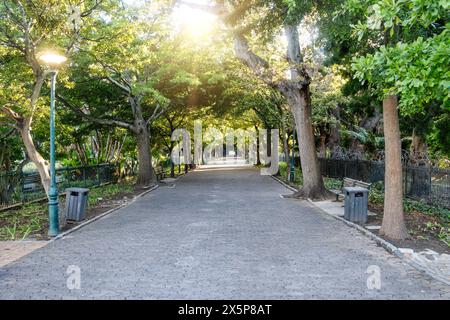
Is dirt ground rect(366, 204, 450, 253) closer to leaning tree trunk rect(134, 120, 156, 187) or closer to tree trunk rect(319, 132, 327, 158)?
leaning tree trunk rect(134, 120, 156, 187)

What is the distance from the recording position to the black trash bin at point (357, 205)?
11.5 metres

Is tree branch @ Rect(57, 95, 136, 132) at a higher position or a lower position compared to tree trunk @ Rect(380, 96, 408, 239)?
higher

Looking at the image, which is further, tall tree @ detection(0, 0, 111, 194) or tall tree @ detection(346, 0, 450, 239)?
tall tree @ detection(0, 0, 111, 194)

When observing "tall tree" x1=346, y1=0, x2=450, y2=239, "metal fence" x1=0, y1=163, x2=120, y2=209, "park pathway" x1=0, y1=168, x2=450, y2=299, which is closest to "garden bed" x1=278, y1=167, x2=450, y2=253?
"park pathway" x1=0, y1=168, x2=450, y2=299

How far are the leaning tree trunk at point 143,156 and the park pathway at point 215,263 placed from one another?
11.0 meters

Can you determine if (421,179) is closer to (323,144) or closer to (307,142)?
(307,142)

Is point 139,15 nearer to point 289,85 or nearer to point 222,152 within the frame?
point 289,85

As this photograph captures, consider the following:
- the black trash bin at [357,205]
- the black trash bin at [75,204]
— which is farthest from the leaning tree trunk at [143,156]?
the black trash bin at [357,205]

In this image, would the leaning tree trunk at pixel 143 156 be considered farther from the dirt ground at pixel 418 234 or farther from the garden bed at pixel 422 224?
the dirt ground at pixel 418 234

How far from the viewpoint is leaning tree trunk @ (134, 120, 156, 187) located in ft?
77.6

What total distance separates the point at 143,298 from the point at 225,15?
1232 cm

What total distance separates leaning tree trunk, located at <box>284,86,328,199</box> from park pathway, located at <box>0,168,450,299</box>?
4552mm

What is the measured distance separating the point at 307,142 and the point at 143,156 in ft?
35.1
